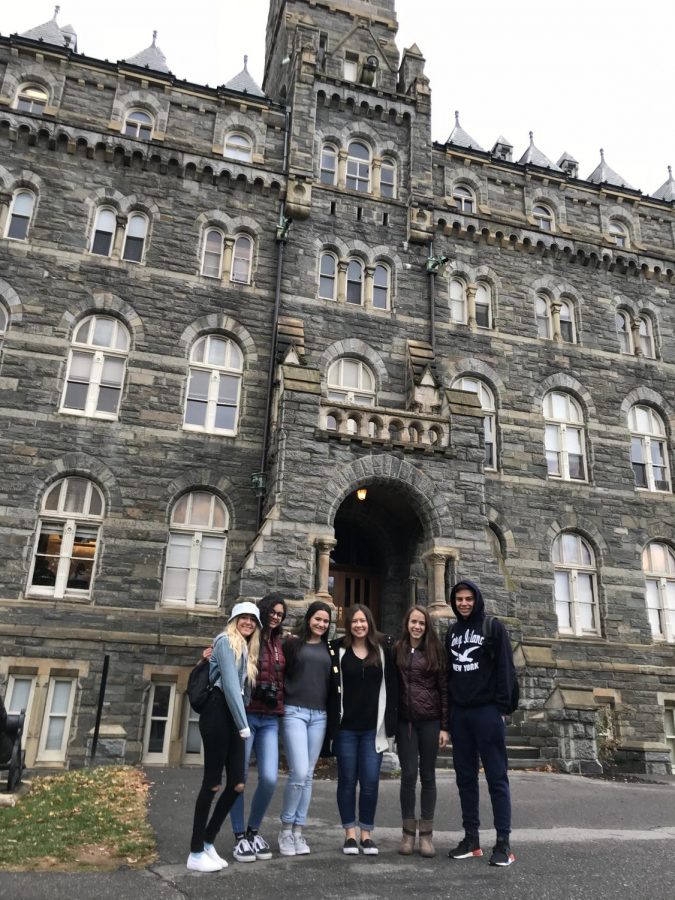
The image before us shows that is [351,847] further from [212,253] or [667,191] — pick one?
[667,191]

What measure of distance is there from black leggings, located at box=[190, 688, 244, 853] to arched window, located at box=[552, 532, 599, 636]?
13534 mm

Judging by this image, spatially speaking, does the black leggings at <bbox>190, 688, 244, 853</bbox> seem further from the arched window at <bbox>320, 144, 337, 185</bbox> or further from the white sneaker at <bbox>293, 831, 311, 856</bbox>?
the arched window at <bbox>320, 144, 337, 185</bbox>

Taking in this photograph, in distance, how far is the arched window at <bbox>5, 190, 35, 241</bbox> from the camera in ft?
55.5

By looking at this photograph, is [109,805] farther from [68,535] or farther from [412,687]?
[68,535]

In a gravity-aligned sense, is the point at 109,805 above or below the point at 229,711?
below

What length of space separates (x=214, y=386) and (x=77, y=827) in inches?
453

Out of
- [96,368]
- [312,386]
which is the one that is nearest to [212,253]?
[96,368]

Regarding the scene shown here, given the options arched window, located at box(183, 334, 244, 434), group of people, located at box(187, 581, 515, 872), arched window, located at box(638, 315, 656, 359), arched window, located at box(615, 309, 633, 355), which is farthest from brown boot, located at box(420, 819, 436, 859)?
arched window, located at box(638, 315, 656, 359)

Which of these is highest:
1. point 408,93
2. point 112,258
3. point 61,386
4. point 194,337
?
point 408,93

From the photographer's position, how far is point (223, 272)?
18.0 m

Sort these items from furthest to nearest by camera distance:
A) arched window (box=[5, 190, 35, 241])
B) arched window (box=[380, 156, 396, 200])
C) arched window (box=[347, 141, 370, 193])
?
1. arched window (box=[380, 156, 396, 200])
2. arched window (box=[347, 141, 370, 193])
3. arched window (box=[5, 190, 35, 241])

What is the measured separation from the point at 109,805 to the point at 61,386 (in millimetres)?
10464

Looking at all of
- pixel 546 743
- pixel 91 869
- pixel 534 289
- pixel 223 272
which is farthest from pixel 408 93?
pixel 91 869

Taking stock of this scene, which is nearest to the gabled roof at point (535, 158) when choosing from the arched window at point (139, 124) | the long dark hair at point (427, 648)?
the arched window at point (139, 124)
